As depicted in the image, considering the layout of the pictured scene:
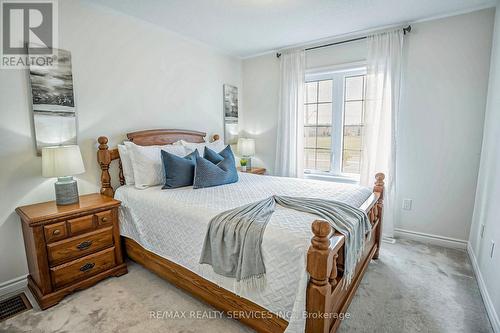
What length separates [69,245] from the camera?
1.99 m

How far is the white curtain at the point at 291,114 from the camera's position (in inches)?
144

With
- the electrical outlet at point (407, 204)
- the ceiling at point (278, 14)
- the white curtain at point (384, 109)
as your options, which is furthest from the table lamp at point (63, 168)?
the electrical outlet at point (407, 204)

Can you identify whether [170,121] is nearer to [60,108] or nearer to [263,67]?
[60,108]

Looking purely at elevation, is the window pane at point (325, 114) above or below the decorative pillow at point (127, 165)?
above

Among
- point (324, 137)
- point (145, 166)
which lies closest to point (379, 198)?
point (324, 137)

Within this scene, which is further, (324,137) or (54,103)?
(324,137)

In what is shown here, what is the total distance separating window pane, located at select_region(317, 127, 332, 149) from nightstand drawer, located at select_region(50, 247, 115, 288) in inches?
115

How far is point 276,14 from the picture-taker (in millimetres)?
2658

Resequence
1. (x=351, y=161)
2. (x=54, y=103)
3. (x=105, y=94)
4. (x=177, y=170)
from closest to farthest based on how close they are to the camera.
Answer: (x=54, y=103), (x=177, y=170), (x=105, y=94), (x=351, y=161)

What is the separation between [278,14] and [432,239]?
10.1ft

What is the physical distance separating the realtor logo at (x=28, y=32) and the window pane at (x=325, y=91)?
3094 millimetres

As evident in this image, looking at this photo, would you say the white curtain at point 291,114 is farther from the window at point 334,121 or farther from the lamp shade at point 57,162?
the lamp shade at point 57,162

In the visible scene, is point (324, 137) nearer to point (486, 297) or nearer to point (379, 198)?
point (379, 198)

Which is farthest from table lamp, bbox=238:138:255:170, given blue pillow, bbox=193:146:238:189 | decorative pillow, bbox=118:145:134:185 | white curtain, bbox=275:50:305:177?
decorative pillow, bbox=118:145:134:185
